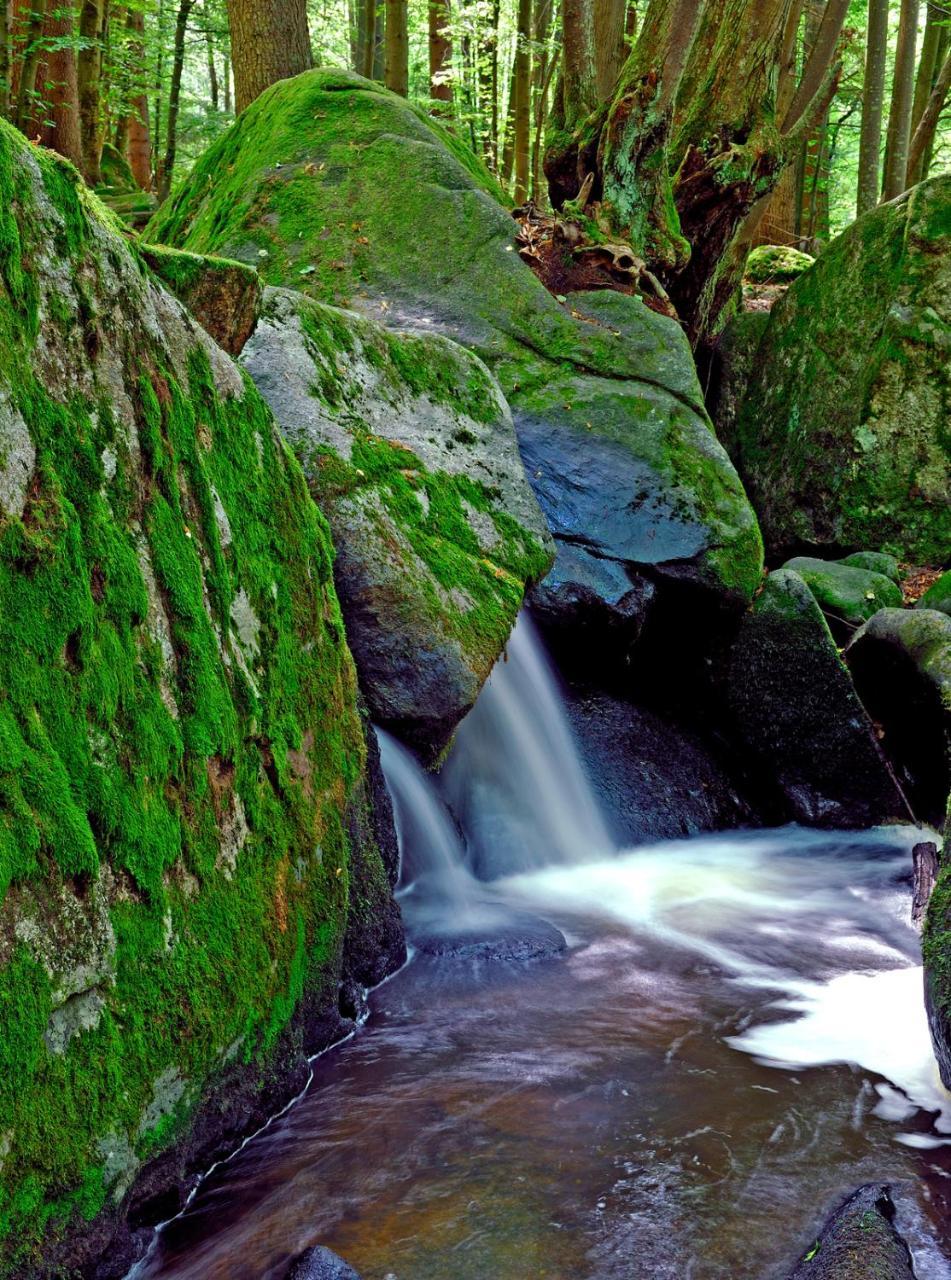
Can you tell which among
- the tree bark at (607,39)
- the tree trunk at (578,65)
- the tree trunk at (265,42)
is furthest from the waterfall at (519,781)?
the tree bark at (607,39)

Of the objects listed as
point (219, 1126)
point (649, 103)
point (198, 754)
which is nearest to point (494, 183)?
point (649, 103)

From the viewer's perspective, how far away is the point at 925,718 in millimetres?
7234

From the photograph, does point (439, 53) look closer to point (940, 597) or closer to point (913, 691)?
point (940, 597)

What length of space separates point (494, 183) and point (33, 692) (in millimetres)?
8944

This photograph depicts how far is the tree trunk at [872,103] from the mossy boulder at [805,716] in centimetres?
1019

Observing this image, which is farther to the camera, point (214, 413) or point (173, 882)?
point (214, 413)

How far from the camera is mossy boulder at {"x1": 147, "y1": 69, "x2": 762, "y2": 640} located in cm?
750

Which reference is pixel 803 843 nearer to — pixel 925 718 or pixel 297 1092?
pixel 925 718

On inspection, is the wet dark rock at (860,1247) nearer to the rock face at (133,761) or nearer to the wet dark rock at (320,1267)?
the wet dark rock at (320,1267)

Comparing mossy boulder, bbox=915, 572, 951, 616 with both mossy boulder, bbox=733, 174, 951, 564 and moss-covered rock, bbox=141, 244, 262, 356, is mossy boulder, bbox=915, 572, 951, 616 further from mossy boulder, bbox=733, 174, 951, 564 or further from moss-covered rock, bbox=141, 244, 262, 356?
moss-covered rock, bbox=141, 244, 262, 356

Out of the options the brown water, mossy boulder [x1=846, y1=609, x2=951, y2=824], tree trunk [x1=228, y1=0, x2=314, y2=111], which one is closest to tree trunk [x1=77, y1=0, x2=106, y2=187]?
tree trunk [x1=228, y1=0, x2=314, y2=111]

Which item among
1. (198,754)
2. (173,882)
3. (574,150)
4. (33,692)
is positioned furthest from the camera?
(574,150)

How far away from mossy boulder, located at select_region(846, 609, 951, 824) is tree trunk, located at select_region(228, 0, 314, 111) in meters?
7.53

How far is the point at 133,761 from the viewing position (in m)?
2.98
